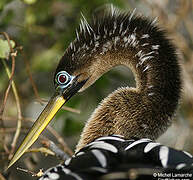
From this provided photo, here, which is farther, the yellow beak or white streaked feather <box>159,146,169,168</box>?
the yellow beak

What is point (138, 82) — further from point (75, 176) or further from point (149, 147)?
point (75, 176)

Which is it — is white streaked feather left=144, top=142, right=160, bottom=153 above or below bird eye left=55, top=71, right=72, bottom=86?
below

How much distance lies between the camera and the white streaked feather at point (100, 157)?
4.77 feet

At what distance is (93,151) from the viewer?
60.6 inches

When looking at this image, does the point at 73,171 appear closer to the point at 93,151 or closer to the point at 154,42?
the point at 93,151

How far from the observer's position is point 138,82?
2072mm

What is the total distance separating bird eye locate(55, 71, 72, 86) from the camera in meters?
1.98

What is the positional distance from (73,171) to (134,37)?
0.81m

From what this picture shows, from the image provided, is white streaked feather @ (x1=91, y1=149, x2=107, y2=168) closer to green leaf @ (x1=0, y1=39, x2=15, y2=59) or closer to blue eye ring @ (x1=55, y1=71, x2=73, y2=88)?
blue eye ring @ (x1=55, y1=71, x2=73, y2=88)

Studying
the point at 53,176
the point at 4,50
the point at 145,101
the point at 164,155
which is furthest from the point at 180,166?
the point at 4,50

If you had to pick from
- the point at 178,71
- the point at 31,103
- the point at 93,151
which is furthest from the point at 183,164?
the point at 31,103

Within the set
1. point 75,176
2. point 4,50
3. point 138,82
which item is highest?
point 4,50

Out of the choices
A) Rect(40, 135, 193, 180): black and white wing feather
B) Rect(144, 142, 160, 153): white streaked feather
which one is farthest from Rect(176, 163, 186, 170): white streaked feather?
Rect(144, 142, 160, 153): white streaked feather

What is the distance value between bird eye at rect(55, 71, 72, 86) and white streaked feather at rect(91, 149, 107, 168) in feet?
1.72
